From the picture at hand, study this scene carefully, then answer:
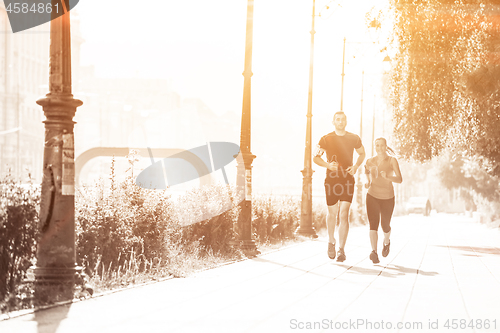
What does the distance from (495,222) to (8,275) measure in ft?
111

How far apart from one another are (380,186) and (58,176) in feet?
18.7

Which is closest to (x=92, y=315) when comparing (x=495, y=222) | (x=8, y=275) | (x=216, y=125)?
(x=8, y=275)

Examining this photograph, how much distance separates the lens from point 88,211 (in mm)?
9469

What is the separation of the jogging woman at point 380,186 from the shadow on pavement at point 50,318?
6.05 m

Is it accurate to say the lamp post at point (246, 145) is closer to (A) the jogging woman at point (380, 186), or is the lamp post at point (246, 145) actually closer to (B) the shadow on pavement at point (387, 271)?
(A) the jogging woman at point (380, 186)

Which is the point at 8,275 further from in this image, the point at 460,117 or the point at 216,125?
the point at 216,125

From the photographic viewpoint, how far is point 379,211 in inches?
471

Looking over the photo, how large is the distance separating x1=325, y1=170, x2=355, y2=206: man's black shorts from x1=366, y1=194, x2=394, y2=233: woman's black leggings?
2.18ft

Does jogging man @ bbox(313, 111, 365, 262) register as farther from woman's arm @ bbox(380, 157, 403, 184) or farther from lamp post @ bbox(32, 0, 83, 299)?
lamp post @ bbox(32, 0, 83, 299)

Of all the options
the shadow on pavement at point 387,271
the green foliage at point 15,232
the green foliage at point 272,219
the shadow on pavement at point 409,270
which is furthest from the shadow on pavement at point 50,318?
the green foliage at point 272,219

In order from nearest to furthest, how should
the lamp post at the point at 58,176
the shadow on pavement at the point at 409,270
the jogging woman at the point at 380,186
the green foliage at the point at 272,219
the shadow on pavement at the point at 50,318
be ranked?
1. the shadow on pavement at the point at 50,318
2. the lamp post at the point at 58,176
3. the shadow on pavement at the point at 409,270
4. the jogging woman at the point at 380,186
5. the green foliage at the point at 272,219

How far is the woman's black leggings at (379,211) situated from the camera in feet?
38.8

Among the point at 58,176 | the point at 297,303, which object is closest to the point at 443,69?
the point at 297,303

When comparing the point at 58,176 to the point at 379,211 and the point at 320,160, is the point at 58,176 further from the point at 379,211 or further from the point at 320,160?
the point at 379,211
